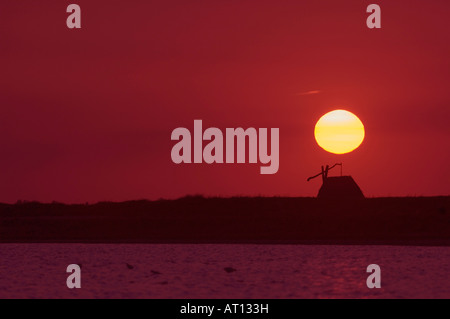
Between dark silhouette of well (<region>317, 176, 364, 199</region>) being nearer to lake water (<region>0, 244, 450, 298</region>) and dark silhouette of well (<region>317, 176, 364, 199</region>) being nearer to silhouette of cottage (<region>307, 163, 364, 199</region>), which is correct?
silhouette of cottage (<region>307, 163, 364, 199</region>)

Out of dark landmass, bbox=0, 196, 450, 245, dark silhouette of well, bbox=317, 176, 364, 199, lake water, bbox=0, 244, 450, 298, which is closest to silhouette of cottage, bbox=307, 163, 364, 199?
dark silhouette of well, bbox=317, 176, 364, 199

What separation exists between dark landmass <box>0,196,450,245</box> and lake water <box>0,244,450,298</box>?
556 cm

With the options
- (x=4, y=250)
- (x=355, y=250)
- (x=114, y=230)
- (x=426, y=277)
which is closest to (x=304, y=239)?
(x=355, y=250)

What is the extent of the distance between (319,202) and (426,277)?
42764 millimetres

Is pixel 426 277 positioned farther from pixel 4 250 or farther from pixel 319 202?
pixel 319 202

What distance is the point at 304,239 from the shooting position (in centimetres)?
6122

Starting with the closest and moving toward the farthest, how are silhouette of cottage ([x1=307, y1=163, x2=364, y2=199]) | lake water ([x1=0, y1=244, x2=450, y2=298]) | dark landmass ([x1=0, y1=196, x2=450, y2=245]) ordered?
lake water ([x1=0, y1=244, x2=450, y2=298])
dark landmass ([x1=0, y1=196, x2=450, y2=245])
silhouette of cottage ([x1=307, y1=163, x2=364, y2=199])

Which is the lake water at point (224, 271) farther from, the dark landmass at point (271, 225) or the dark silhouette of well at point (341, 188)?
the dark silhouette of well at point (341, 188)

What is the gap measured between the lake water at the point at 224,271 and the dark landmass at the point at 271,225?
5.56m

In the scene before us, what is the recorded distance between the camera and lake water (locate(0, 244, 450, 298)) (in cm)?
3269

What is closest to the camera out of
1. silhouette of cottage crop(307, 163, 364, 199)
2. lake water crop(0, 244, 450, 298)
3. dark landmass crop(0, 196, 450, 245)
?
lake water crop(0, 244, 450, 298)

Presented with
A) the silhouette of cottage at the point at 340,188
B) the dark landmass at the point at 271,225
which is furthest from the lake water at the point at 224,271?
the silhouette of cottage at the point at 340,188

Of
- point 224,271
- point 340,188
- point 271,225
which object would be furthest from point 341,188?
point 224,271

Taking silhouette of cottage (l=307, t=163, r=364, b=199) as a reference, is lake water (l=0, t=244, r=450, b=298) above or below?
below
